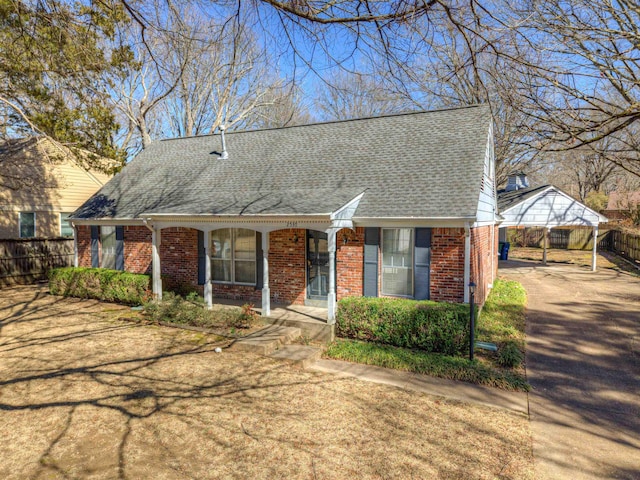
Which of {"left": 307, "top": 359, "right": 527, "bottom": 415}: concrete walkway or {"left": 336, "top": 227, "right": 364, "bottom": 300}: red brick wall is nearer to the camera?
{"left": 307, "top": 359, "right": 527, "bottom": 415}: concrete walkway

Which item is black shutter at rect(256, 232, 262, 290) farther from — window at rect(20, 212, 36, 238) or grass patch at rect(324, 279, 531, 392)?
window at rect(20, 212, 36, 238)

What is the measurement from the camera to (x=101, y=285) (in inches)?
492

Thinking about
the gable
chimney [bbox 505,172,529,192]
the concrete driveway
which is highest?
chimney [bbox 505,172,529,192]

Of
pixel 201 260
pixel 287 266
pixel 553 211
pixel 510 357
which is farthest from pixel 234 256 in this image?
pixel 553 211

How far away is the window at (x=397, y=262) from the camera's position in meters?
9.78

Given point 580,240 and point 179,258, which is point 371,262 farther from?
point 580,240

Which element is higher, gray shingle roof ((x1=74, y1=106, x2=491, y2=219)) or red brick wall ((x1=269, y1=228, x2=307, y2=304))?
gray shingle roof ((x1=74, y1=106, x2=491, y2=219))

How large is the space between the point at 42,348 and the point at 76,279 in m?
5.31

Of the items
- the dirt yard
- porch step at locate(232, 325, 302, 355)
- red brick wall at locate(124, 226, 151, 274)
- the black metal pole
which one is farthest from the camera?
red brick wall at locate(124, 226, 151, 274)

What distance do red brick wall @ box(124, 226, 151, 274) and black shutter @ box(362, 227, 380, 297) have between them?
7.31 m

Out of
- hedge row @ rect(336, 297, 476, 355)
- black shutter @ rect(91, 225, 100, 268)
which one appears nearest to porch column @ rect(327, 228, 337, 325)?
hedge row @ rect(336, 297, 476, 355)

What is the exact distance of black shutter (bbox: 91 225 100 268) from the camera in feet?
46.3

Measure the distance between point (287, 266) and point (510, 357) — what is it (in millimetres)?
5811

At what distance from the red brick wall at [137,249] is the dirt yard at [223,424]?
534 centimetres
